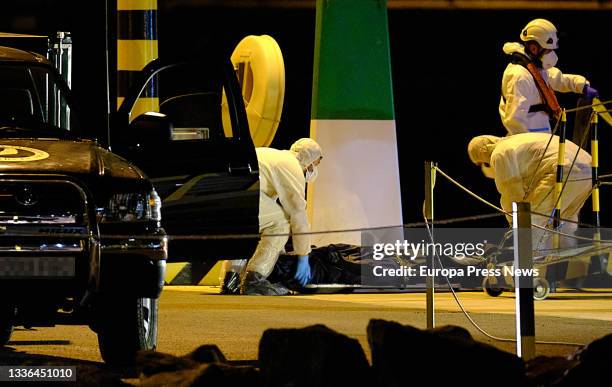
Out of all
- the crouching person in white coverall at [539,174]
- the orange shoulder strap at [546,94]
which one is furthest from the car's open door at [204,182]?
the orange shoulder strap at [546,94]

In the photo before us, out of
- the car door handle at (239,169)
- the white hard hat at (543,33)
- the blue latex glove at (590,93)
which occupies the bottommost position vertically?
the car door handle at (239,169)

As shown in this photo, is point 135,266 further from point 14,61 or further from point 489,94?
point 489,94

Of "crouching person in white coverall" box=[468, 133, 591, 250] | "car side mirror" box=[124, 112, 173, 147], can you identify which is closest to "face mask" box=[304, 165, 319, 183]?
"crouching person in white coverall" box=[468, 133, 591, 250]

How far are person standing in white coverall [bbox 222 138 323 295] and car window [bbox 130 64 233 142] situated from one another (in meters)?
0.51

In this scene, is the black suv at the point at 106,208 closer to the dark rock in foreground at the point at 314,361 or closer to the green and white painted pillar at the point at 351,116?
the dark rock in foreground at the point at 314,361

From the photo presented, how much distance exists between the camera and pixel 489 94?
63.2 feet

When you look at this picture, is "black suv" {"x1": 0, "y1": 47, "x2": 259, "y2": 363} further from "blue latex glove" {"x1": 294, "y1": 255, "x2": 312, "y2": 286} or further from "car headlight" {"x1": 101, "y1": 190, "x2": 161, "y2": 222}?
"blue latex glove" {"x1": 294, "y1": 255, "x2": 312, "y2": 286}

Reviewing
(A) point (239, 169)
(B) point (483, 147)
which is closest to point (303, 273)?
(B) point (483, 147)

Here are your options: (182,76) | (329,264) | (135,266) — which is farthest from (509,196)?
(135,266)

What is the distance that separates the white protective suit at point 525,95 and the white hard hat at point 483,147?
0.63 ft

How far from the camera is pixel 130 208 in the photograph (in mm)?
8578

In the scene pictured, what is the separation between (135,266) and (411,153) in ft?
37.7

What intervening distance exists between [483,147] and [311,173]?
5.13 feet

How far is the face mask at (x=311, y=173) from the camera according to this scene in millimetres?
15383
